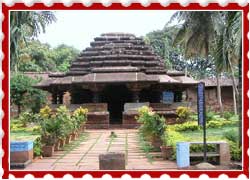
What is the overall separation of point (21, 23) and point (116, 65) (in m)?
11.2

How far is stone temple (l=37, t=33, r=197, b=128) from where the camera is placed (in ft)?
67.9

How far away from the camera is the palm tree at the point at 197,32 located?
23219 millimetres

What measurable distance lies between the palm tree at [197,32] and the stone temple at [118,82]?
2643 millimetres

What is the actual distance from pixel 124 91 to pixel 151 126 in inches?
435

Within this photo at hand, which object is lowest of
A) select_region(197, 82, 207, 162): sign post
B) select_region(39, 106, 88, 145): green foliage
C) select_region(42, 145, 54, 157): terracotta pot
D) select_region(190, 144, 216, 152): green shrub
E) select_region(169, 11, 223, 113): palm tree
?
select_region(42, 145, 54, 157): terracotta pot

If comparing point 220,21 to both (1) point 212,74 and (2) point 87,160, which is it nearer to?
(2) point 87,160

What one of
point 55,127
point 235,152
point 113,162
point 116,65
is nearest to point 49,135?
point 55,127

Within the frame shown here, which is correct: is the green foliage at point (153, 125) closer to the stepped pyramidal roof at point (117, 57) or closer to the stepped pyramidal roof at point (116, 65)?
the stepped pyramidal roof at point (116, 65)

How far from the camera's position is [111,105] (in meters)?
24.5


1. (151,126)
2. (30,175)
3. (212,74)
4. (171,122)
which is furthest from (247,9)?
(212,74)

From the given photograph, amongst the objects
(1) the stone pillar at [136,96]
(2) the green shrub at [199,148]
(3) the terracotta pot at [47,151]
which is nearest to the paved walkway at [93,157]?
(3) the terracotta pot at [47,151]

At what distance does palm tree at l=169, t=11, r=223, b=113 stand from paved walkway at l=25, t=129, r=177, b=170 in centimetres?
959

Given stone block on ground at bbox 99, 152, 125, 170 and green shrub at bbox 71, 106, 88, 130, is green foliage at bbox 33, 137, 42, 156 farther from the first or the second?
green shrub at bbox 71, 106, 88, 130

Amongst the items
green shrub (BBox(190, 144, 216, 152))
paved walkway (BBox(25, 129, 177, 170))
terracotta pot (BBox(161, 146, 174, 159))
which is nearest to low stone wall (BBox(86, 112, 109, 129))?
paved walkway (BBox(25, 129, 177, 170))
